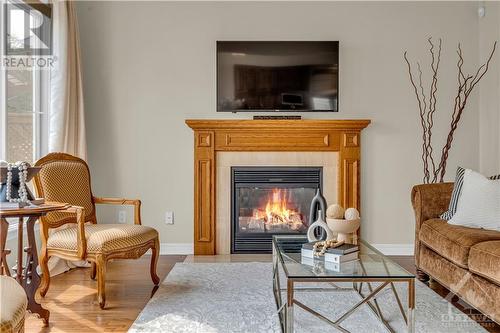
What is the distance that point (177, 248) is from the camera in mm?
4195

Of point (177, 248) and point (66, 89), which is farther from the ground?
point (66, 89)

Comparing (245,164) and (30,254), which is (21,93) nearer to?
(30,254)

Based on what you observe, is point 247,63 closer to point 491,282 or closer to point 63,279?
point 63,279

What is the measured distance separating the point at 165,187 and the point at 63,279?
1.28m

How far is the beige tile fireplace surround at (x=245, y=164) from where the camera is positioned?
4059mm

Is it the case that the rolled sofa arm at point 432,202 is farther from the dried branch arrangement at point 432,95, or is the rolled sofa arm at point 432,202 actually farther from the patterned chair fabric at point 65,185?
the patterned chair fabric at point 65,185

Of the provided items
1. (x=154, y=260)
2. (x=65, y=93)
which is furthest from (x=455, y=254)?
(x=65, y=93)

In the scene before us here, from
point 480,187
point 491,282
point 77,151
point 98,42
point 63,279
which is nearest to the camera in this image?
point 491,282

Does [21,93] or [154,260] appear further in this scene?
[21,93]

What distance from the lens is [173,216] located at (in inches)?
165

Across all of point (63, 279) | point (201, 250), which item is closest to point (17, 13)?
point (63, 279)

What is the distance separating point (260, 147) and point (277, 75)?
72 cm

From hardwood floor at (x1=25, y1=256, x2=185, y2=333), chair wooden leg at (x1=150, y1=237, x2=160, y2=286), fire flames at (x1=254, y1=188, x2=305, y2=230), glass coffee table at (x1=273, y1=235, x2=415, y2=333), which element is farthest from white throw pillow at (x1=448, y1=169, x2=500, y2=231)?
hardwood floor at (x1=25, y1=256, x2=185, y2=333)

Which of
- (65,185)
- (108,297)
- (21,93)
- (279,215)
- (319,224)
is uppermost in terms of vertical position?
(21,93)
